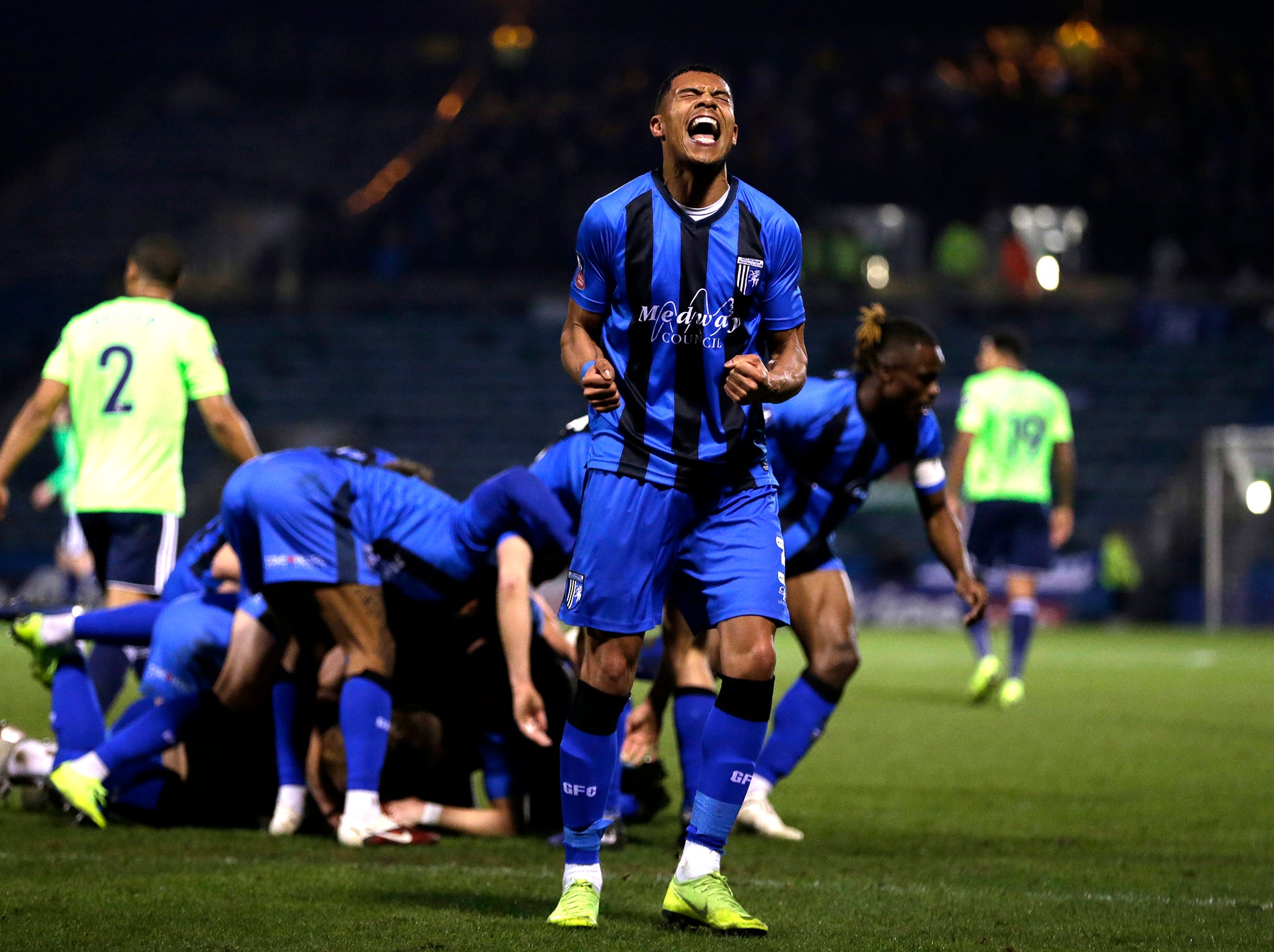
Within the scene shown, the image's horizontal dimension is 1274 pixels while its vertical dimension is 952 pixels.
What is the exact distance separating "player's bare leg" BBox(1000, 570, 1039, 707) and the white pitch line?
5.97 meters

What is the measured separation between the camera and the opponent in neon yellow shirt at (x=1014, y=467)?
11.3 metres

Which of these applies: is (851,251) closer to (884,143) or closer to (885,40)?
(884,143)

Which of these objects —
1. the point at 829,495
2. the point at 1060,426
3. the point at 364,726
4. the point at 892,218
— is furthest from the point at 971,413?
the point at 892,218

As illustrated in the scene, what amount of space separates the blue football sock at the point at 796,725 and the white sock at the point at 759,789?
0.03 metres

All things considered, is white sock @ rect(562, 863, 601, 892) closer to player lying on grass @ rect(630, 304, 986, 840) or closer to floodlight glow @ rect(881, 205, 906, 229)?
player lying on grass @ rect(630, 304, 986, 840)

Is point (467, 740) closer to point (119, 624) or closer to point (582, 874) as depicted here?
point (119, 624)

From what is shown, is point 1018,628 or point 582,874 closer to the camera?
point 582,874

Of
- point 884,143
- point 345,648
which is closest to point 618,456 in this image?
point 345,648

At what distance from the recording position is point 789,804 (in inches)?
250

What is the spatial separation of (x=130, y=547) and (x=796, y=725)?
9.09 feet

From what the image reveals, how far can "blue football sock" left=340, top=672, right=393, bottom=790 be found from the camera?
16.8 ft

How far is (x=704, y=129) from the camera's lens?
12.7 ft

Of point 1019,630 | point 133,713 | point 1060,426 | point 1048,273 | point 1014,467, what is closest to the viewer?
point 133,713

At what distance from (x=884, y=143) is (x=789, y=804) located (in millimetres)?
21685
